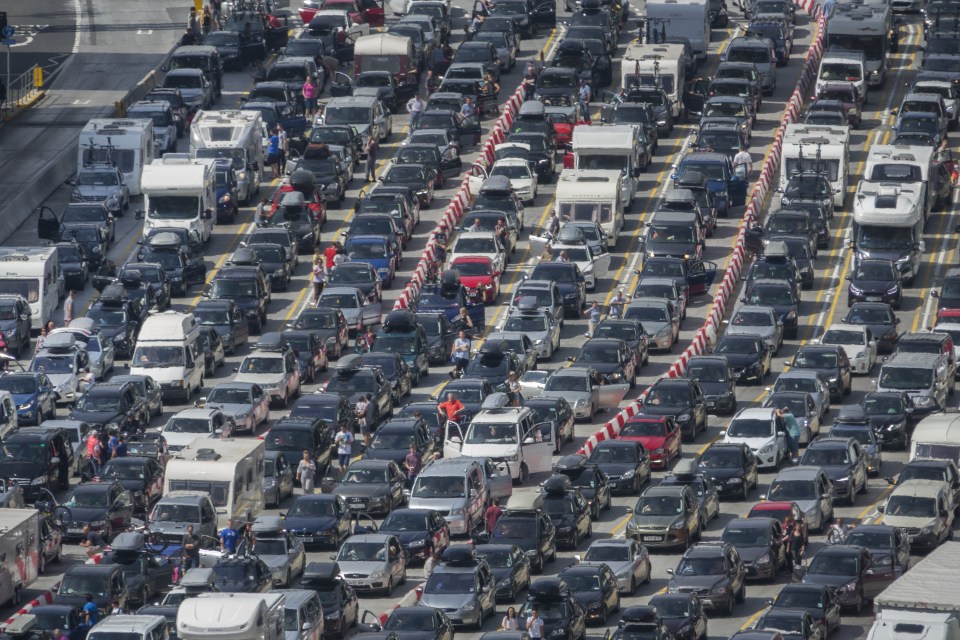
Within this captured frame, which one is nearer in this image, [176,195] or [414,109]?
[176,195]

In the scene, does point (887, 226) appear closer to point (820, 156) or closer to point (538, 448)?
point (820, 156)

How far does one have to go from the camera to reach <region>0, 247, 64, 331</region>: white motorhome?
84.4 meters

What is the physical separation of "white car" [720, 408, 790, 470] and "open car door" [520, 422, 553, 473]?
4.49 metres

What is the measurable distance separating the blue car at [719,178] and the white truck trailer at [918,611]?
37.7m

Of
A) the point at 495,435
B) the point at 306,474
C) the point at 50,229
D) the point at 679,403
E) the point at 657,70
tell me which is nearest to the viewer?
the point at 306,474

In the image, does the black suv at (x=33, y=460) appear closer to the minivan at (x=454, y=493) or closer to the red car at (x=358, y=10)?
the minivan at (x=454, y=493)

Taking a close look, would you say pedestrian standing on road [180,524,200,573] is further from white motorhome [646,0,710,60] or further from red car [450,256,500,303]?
white motorhome [646,0,710,60]

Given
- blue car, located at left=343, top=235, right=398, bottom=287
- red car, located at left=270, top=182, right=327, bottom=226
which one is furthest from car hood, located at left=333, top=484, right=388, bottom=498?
red car, located at left=270, top=182, right=327, bottom=226

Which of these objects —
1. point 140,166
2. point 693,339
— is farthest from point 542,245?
point 140,166

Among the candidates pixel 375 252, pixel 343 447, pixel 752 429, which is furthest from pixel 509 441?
pixel 375 252

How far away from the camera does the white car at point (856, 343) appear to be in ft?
264

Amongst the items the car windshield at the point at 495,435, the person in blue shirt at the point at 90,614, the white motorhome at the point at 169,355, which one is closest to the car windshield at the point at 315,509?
the car windshield at the point at 495,435

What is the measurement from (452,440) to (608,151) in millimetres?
22699

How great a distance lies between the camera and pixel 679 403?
75688mm
